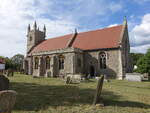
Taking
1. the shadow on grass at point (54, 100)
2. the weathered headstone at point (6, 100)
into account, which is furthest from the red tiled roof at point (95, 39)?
the weathered headstone at point (6, 100)

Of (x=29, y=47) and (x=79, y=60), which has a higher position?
(x=29, y=47)

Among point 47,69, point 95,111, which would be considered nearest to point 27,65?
point 47,69

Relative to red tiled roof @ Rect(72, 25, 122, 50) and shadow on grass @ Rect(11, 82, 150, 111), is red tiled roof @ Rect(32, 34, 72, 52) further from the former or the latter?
shadow on grass @ Rect(11, 82, 150, 111)

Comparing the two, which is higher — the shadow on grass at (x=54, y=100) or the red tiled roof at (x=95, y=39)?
the red tiled roof at (x=95, y=39)

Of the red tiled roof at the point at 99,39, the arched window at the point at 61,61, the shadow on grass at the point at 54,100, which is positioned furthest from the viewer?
the arched window at the point at 61,61

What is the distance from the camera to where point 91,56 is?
1210 inches

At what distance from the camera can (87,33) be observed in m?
35.3

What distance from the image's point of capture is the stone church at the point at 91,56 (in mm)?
28156

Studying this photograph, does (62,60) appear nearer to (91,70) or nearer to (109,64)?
(91,70)

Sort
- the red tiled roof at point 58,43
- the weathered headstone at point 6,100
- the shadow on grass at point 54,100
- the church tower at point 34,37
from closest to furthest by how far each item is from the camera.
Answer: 1. the weathered headstone at point 6,100
2. the shadow on grass at point 54,100
3. the red tiled roof at point 58,43
4. the church tower at point 34,37

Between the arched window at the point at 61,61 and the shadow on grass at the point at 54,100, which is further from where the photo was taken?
the arched window at the point at 61,61

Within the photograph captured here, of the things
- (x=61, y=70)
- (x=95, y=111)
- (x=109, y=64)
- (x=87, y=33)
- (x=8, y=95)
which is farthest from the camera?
(x=87, y=33)

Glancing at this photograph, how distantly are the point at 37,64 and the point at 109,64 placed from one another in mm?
16222

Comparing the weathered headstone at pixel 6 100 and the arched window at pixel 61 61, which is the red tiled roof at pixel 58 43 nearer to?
the arched window at pixel 61 61
